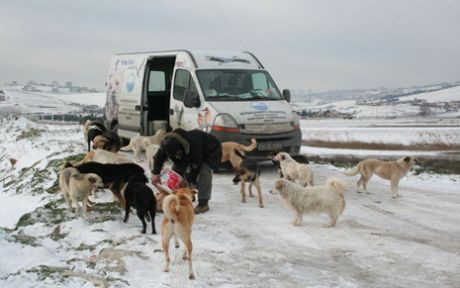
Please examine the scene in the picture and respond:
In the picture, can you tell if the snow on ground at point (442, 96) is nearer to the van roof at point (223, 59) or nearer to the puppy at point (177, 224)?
the van roof at point (223, 59)

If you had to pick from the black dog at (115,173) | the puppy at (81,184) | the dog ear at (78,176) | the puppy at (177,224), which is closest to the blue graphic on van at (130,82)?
the black dog at (115,173)

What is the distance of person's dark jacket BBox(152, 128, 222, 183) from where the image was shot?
24.4 ft

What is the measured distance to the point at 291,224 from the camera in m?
7.37

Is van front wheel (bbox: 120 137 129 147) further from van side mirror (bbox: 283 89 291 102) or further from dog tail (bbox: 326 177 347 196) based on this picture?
dog tail (bbox: 326 177 347 196)

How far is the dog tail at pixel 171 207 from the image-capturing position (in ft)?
16.9

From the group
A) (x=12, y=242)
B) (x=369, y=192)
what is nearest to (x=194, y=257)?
(x=12, y=242)

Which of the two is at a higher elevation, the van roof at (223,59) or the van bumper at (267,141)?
the van roof at (223,59)

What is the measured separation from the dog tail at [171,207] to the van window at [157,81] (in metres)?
9.59

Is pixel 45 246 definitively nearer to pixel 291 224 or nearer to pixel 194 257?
pixel 194 257

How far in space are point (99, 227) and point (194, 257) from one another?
5.98 ft

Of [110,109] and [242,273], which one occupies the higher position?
[110,109]

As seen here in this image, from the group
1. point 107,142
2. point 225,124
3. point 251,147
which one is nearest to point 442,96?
point 225,124

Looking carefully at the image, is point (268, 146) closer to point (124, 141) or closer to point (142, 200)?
point (142, 200)

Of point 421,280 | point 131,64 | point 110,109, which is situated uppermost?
point 131,64
